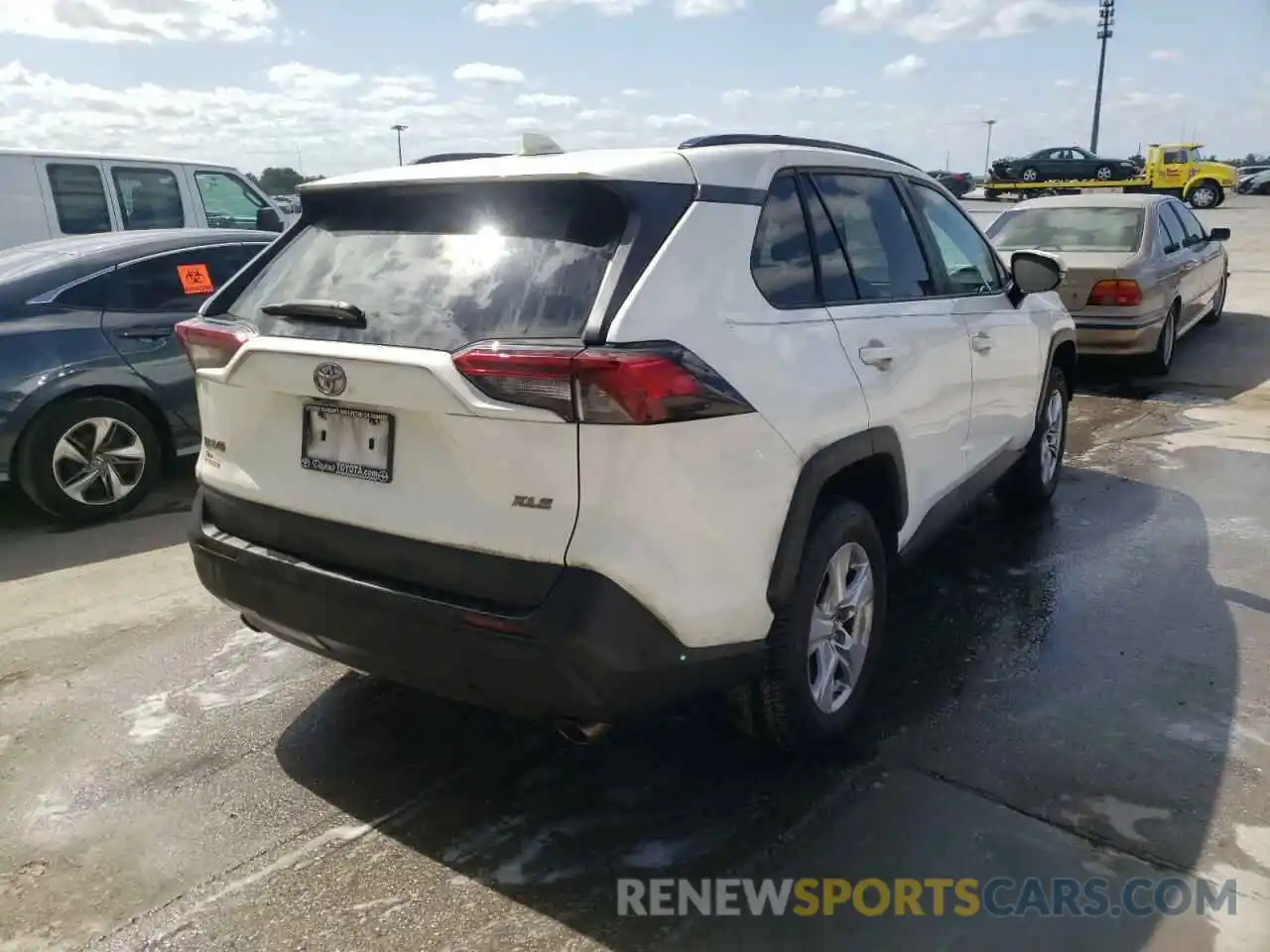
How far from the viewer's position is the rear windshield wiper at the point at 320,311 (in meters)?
2.69

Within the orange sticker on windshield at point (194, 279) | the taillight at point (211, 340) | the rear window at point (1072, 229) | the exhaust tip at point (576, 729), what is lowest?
the exhaust tip at point (576, 729)

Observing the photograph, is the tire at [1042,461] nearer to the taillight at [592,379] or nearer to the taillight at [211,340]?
the taillight at [592,379]

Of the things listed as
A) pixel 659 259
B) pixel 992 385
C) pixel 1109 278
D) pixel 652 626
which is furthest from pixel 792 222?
pixel 1109 278

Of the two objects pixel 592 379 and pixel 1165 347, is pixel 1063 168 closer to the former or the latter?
pixel 1165 347

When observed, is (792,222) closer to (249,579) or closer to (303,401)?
(303,401)

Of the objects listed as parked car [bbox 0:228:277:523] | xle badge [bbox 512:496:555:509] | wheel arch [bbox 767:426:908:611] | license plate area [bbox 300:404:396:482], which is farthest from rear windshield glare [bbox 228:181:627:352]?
parked car [bbox 0:228:277:523]

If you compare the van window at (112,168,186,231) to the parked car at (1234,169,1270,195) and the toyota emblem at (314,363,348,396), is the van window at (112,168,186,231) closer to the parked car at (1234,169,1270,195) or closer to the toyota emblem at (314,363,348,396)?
the toyota emblem at (314,363,348,396)

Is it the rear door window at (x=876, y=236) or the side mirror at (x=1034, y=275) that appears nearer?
the rear door window at (x=876, y=236)

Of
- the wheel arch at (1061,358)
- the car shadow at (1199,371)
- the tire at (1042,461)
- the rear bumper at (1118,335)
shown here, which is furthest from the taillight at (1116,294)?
the tire at (1042,461)

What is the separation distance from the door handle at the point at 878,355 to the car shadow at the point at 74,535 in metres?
3.82

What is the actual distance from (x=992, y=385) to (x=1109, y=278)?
498cm

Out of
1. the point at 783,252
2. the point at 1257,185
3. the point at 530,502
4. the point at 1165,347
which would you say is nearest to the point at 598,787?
the point at 530,502

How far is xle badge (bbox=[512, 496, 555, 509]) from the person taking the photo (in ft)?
7.80

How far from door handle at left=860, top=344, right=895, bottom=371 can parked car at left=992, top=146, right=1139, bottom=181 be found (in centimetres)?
3867
